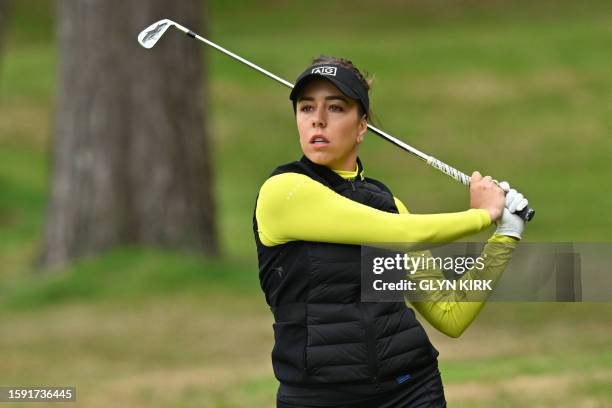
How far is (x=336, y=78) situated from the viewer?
4215 millimetres

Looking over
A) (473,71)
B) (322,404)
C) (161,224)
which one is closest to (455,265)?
(322,404)

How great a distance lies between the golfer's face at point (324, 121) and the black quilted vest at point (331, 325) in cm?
9

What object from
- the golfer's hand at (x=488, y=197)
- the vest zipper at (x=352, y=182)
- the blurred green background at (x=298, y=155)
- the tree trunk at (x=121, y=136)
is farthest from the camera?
the tree trunk at (x=121, y=136)

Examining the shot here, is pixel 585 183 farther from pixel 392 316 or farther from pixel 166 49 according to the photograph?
pixel 392 316

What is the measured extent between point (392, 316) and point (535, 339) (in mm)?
8141

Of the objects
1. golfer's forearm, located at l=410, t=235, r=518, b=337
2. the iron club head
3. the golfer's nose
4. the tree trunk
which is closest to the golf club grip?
golfer's forearm, located at l=410, t=235, r=518, b=337

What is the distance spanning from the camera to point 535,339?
12.1 meters

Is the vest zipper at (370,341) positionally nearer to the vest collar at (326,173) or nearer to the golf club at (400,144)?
the vest collar at (326,173)

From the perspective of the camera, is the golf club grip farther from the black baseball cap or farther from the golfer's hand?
the black baseball cap

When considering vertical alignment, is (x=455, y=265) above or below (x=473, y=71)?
below

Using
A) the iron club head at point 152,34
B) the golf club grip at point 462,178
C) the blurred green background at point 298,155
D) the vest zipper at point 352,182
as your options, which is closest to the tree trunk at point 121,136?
the blurred green background at point 298,155

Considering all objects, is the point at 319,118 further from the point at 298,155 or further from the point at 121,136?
the point at 298,155

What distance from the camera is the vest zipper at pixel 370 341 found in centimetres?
409

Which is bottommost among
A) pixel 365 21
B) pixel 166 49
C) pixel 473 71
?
pixel 166 49
